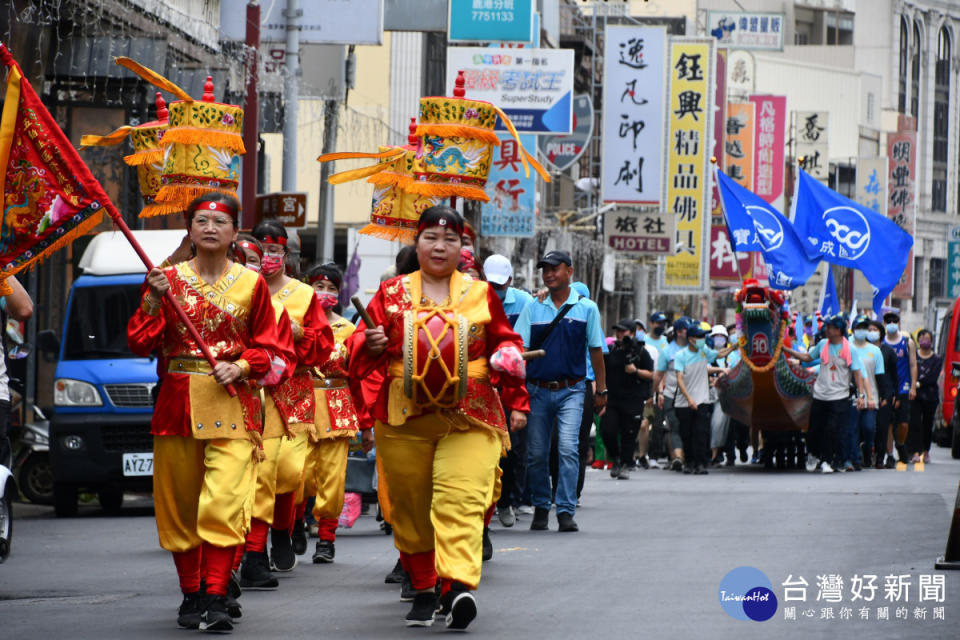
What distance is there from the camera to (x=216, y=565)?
7.50m

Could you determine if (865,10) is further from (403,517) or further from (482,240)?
(403,517)

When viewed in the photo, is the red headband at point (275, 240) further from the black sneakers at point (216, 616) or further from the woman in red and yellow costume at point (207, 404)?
the black sneakers at point (216, 616)

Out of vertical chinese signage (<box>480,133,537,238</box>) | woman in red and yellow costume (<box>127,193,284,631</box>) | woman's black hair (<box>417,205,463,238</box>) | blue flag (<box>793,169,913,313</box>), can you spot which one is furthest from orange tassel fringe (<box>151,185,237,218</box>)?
vertical chinese signage (<box>480,133,537,238</box>)

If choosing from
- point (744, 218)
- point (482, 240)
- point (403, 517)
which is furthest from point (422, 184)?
point (482, 240)

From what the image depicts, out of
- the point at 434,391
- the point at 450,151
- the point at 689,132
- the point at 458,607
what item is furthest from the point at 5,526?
the point at 689,132

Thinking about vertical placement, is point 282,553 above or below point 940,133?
below

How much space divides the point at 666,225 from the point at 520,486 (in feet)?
67.8

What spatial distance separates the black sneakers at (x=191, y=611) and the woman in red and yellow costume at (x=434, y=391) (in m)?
0.91

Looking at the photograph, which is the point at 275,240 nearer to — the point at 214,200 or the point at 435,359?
the point at 214,200

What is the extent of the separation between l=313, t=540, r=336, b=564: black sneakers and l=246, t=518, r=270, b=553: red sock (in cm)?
124

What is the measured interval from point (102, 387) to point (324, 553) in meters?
4.39

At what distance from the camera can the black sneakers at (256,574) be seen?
30.3 ft
